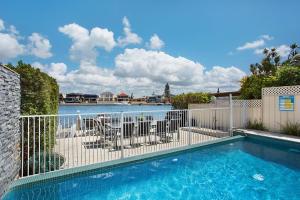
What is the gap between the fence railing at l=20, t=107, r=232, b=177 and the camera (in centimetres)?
429

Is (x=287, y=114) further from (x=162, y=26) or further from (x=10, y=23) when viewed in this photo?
(x=10, y=23)

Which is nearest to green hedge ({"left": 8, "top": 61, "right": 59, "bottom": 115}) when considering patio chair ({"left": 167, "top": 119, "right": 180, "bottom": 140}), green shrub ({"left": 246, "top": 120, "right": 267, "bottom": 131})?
patio chair ({"left": 167, "top": 119, "right": 180, "bottom": 140})

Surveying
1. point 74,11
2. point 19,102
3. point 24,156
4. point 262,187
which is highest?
point 74,11

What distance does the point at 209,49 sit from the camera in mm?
14445

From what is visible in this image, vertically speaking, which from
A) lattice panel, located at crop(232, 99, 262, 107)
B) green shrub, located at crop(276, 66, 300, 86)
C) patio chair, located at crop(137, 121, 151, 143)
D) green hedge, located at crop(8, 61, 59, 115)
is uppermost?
green shrub, located at crop(276, 66, 300, 86)

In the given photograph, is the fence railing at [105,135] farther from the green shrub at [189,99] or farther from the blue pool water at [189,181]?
the green shrub at [189,99]

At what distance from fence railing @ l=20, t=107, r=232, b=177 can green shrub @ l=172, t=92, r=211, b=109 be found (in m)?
1.86

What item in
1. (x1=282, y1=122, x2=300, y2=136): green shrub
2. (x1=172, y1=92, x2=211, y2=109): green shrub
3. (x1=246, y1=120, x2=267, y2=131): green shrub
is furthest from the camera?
(x1=172, y1=92, x2=211, y2=109): green shrub

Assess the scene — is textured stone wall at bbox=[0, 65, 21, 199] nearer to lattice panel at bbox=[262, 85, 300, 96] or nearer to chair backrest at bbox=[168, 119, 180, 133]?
chair backrest at bbox=[168, 119, 180, 133]

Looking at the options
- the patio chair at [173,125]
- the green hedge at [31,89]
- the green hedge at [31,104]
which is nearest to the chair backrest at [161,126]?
the patio chair at [173,125]

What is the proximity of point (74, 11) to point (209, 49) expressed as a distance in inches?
376

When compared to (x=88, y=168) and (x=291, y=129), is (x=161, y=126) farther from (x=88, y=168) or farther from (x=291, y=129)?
(x=291, y=129)

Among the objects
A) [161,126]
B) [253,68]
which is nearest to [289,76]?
[161,126]

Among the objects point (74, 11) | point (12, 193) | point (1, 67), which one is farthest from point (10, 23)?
point (12, 193)
